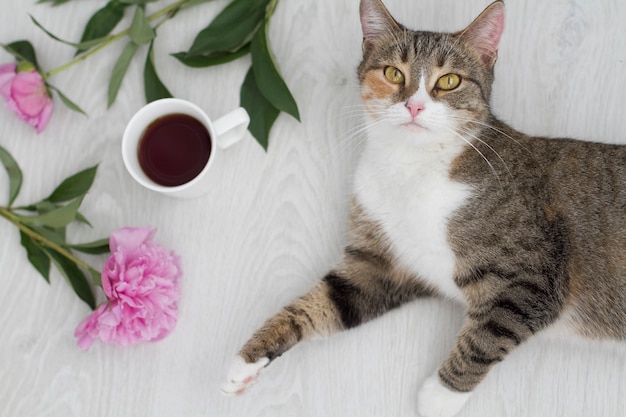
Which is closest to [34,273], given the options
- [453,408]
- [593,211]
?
[453,408]

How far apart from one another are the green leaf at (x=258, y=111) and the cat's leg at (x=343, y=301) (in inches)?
12.4

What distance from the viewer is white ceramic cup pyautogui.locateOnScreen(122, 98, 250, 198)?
1.26 meters

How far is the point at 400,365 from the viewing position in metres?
1.32

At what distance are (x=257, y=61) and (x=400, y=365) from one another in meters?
0.71

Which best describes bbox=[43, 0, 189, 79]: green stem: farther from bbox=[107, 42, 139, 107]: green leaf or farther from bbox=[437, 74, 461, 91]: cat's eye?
bbox=[437, 74, 461, 91]: cat's eye

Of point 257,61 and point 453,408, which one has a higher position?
point 257,61

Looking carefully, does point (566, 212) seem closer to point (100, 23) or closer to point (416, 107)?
point (416, 107)

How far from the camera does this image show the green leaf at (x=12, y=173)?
137 centimetres

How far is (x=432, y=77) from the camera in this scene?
44.3 inches

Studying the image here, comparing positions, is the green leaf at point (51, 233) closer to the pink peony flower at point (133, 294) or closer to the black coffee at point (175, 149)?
the pink peony flower at point (133, 294)

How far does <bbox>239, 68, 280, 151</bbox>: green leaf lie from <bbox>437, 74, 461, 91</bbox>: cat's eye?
41 centimetres

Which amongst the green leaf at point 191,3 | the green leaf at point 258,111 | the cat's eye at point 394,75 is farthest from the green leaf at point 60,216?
the cat's eye at point 394,75

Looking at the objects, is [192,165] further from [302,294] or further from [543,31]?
[543,31]

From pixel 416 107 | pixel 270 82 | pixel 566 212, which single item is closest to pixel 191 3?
pixel 270 82
